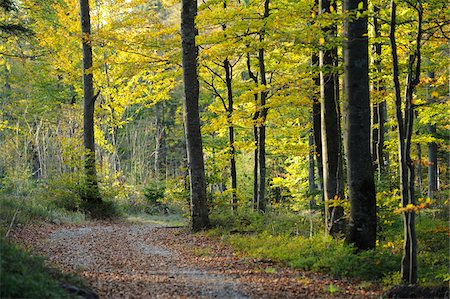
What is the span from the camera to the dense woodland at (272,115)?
21.7 feet

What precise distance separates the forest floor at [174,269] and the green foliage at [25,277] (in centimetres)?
74

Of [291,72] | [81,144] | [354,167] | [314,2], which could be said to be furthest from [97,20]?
[354,167]

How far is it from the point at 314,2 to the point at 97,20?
10928 mm

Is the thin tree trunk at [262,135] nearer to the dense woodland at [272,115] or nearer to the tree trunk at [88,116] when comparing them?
the dense woodland at [272,115]

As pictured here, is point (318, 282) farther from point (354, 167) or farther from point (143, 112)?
point (143, 112)

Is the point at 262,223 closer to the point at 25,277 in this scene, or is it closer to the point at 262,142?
the point at 262,142

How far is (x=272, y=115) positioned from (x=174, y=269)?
742cm

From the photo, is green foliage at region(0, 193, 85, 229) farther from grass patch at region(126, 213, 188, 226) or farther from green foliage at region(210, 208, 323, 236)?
green foliage at region(210, 208, 323, 236)

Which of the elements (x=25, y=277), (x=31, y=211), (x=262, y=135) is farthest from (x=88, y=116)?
(x=25, y=277)

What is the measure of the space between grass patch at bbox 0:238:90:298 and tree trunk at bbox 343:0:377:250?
4238mm

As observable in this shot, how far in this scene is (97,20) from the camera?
17078 mm

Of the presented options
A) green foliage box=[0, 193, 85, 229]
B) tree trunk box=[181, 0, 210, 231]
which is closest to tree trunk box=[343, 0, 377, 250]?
tree trunk box=[181, 0, 210, 231]

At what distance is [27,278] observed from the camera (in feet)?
12.9

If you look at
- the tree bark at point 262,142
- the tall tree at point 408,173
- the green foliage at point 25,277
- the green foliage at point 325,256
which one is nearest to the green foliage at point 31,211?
the green foliage at point 25,277
